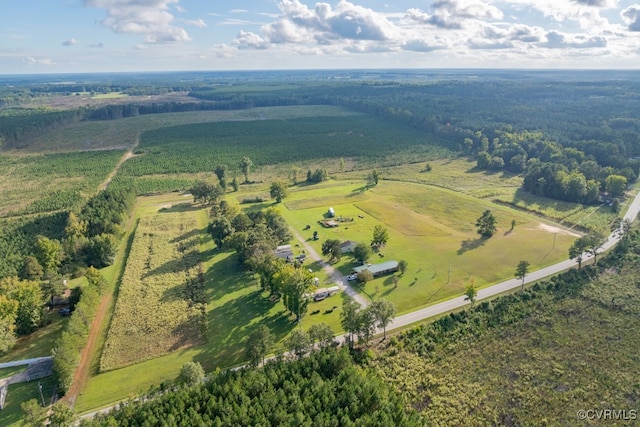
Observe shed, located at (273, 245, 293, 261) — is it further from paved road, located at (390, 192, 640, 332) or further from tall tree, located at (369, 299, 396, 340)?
tall tree, located at (369, 299, 396, 340)

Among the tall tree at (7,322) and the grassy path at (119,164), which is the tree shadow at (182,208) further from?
the tall tree at (7,322)

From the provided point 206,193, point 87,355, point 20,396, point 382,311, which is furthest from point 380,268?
point 206,193

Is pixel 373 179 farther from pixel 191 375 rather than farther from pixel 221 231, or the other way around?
pixel 191 375

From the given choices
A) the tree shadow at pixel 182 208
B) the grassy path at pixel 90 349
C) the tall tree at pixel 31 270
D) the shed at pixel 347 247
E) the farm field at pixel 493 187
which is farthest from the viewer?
the tree shadow at pixel 182 208

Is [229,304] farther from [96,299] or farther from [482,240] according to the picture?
[482,240]

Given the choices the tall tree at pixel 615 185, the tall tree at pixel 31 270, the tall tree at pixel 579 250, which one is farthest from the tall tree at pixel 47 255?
the tall tree at pixel 615 185

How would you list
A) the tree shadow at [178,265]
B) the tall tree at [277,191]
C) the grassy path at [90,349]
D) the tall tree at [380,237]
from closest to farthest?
1. the grassy path at [90,349]
2. the tree shadow at [178,265]
3. the tall tree at [380,237]
4. the tall tree at [277,191]
